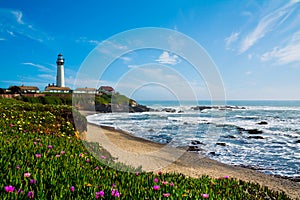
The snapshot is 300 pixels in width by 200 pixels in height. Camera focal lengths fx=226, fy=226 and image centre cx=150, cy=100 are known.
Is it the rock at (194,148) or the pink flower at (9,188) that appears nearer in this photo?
the pink flower at (9,188)

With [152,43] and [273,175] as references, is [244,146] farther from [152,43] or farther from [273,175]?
[152,43]

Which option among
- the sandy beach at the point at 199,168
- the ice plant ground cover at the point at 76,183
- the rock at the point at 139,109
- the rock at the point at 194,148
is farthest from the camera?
the rock at the point at 139,109

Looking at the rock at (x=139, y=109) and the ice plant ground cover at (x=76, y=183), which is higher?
the ice plant ground cover at (x=76, y=183)

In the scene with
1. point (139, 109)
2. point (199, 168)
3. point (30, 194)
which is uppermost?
point (30, 194)

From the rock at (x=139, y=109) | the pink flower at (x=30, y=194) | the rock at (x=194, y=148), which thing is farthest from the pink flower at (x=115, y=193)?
the rock at (x=139, y=109)

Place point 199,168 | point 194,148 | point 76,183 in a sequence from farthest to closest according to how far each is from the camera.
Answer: point 194,148, point 199,168, point 76,183

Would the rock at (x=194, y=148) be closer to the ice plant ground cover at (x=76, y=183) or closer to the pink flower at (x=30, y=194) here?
the ice plant ground cover at (x=76, y=183)

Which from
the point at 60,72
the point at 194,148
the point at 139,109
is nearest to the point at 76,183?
the point at 194,148

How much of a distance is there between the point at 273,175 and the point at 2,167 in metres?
15.3

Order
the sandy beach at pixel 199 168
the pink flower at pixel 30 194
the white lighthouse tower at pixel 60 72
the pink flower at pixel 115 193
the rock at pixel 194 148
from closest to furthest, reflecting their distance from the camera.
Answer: the pink flower at pixel 30 194
the pink flower at pixel 115 193
the sandy beach at pixel 199 168
the rock at pixel 194 148
the white lighthouse tower at pixel 60 72

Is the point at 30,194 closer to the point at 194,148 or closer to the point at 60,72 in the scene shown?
the point at 194,148

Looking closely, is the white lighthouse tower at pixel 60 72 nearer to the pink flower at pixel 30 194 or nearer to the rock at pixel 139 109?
the rock at pixel 139 109

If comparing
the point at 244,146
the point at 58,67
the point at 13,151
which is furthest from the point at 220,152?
the point at 58,67

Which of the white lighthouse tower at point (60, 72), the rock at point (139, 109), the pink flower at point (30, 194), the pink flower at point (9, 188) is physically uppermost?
the white lighthouse tower at point (60, 72)
